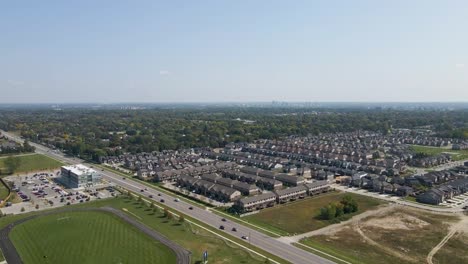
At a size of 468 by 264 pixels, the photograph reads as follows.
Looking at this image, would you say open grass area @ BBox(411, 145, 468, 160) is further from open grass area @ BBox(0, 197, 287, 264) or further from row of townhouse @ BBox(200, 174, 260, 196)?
open grass area @ BBox(0, 197, 287, 264)

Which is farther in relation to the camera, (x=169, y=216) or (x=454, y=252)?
(x=169, y=216)

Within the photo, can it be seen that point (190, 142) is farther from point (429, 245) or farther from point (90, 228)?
point (429, 245)

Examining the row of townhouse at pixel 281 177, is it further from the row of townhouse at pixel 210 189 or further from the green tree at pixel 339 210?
the green tree at pixel 339 210

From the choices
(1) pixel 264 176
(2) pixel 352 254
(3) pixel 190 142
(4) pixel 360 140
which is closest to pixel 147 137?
(3) pixel 190 142

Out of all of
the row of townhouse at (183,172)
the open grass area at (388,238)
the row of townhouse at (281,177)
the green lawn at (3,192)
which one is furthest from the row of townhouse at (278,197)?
the green lawn at (3,192)

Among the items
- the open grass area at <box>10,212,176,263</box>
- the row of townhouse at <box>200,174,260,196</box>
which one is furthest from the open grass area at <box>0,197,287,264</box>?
the row of townhouse at <box>200,174,260,196</box>

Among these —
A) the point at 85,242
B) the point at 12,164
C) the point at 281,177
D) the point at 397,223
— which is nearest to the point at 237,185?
the point at 281,177

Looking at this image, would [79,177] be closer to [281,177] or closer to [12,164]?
[12,164]
